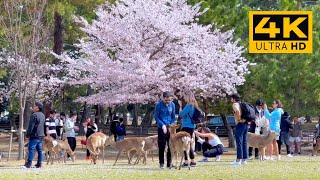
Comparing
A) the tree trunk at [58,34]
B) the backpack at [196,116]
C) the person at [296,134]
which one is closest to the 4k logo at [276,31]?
the backpack at [196,116]

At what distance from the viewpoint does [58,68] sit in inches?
1394

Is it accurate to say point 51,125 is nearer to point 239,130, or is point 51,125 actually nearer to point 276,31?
point 239,130

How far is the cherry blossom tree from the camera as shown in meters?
30.5

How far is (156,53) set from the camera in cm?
3130

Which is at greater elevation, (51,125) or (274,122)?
(274,122)

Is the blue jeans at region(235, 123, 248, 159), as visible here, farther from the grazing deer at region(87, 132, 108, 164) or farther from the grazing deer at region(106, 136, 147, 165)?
the grazing deer at region(87, 132, 108, 164)

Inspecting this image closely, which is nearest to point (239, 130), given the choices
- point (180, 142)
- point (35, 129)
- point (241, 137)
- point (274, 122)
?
point (241, 137)

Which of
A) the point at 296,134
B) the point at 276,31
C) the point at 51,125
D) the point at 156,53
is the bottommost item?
the point at 296,134

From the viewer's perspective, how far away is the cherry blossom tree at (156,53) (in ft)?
100

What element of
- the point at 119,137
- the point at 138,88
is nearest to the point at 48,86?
the point at 138,88

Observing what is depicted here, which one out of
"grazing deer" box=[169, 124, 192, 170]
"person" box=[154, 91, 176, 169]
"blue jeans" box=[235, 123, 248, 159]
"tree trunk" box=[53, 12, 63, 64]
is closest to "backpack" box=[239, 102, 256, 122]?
"blue jeans" box=[235, 123, 248, 159]

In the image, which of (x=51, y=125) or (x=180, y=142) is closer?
(x=180, y=142)

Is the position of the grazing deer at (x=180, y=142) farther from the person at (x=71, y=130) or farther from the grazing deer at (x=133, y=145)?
the person at (x=71, y=130)

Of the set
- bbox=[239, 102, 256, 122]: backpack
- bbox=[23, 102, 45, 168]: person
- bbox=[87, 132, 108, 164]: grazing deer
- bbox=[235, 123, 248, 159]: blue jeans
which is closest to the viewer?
bbox=[239, 102, 256, 122]: backpack
